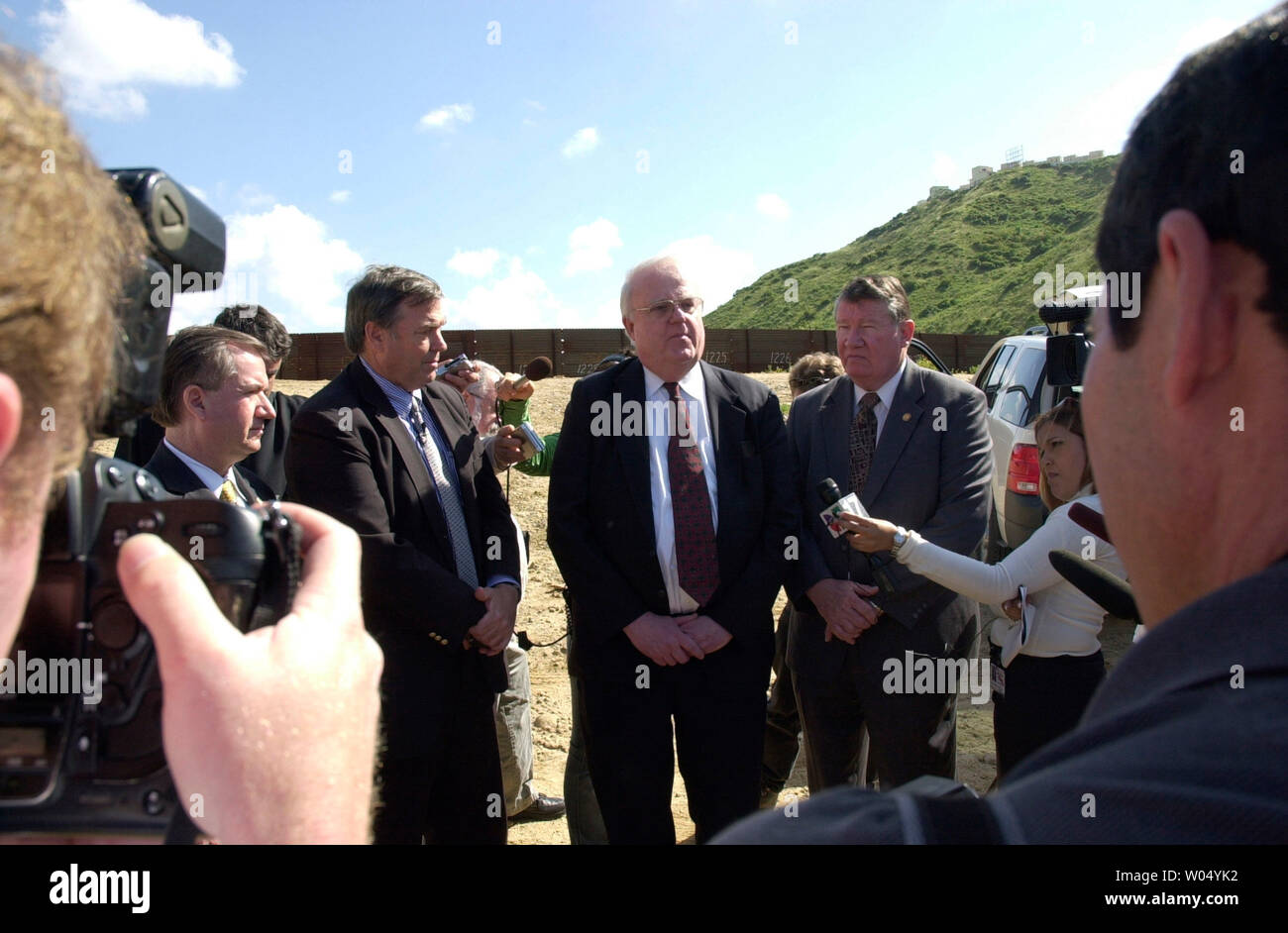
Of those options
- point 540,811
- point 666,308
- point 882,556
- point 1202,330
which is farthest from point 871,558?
point 1202,330

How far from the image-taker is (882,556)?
11.5 feet

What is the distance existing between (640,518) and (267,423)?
6.78ft

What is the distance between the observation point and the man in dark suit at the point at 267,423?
13.0 feet

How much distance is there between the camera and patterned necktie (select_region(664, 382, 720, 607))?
330cm

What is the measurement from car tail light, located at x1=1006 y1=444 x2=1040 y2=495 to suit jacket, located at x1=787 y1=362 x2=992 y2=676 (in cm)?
301

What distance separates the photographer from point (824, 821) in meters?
0.79

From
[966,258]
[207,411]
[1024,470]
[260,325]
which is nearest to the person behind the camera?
[207,411]

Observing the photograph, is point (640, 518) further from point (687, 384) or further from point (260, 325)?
point (260, 325)

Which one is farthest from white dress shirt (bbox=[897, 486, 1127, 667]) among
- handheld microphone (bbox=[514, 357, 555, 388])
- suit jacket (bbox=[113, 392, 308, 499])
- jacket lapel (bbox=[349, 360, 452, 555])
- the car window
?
the car window

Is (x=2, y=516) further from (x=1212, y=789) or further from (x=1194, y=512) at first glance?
(x=1194, y=512)

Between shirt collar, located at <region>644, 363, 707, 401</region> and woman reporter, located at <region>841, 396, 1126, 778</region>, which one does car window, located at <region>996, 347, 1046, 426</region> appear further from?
shirt collar, located at <region>644, 363, 707, 401</region>

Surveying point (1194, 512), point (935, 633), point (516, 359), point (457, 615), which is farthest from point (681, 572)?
point (516, 359)

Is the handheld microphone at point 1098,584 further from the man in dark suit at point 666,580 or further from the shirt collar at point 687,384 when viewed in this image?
the shirt collar at point 687,384
